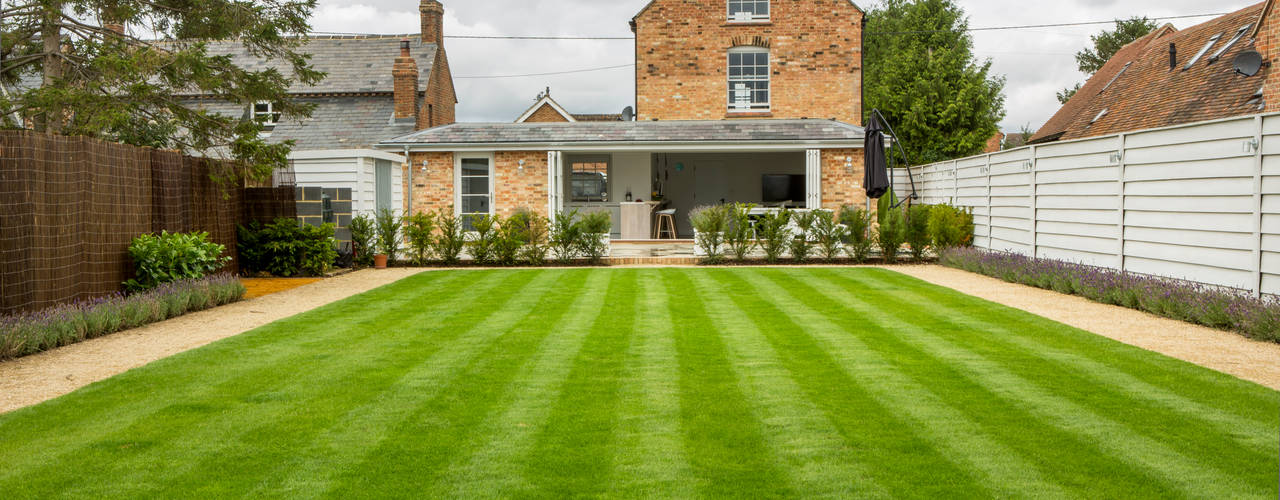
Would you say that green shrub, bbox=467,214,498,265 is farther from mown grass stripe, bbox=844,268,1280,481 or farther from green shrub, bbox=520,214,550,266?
mown grass stripe, bbox=844,268,1280,481

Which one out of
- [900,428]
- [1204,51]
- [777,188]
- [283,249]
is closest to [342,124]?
[777,188]

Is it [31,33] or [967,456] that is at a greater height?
[31,33]

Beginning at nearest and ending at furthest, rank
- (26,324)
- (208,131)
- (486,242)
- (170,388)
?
(170,388) < (26,324) < (208,131) < (486,242)

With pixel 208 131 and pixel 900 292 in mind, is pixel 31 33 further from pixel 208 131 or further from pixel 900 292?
pixel 900 292

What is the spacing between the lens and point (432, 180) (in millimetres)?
20984

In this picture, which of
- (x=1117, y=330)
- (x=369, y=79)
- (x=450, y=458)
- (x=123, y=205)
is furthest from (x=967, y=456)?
(x=369, y=79)

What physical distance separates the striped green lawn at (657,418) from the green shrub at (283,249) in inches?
234

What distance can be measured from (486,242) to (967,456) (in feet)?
41.3

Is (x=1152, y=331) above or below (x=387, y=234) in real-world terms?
below

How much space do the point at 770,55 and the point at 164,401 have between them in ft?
70.7

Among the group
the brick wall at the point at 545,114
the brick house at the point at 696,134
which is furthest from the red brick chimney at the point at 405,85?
the brick wall at the point at 545,114

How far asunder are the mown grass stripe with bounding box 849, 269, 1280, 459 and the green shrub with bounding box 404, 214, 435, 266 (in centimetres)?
923

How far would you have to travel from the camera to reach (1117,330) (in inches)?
318

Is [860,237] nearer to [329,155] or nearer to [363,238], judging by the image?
[363,238]
